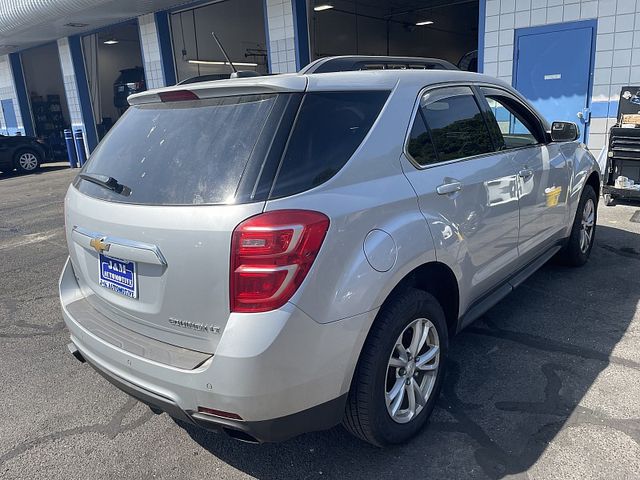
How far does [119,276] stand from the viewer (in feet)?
7.56

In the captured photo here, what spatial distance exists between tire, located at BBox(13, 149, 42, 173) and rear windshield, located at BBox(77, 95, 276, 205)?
51.1 feet

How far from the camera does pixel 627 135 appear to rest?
7.04 m

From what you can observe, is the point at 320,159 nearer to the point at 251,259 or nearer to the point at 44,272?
the point at 251,259

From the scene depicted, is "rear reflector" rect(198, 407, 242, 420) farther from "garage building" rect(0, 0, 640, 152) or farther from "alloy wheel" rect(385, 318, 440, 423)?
"garage building" rect(0, 0, 640, 152)

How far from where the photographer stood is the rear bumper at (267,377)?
1.91 meters

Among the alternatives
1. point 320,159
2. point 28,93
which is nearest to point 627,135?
point 320,159

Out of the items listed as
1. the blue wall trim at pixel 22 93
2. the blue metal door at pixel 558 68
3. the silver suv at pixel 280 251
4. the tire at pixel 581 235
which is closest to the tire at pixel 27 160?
the blue wall trim at pixel 22 93

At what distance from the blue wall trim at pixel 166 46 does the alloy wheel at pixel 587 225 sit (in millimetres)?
12024

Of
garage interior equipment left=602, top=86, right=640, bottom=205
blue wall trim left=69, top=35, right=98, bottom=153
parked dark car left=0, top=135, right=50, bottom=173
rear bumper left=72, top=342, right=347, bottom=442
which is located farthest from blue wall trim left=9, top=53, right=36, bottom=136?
rear bumper left=72, top=342, right=347, bottom=442

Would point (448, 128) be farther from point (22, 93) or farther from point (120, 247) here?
point (22, 93)

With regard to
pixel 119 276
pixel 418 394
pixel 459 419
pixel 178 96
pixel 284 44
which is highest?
pixel 284 44

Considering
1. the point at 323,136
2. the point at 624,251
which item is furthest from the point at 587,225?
the point at 323,136

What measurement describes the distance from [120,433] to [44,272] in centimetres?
359

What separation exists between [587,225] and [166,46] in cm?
1269
